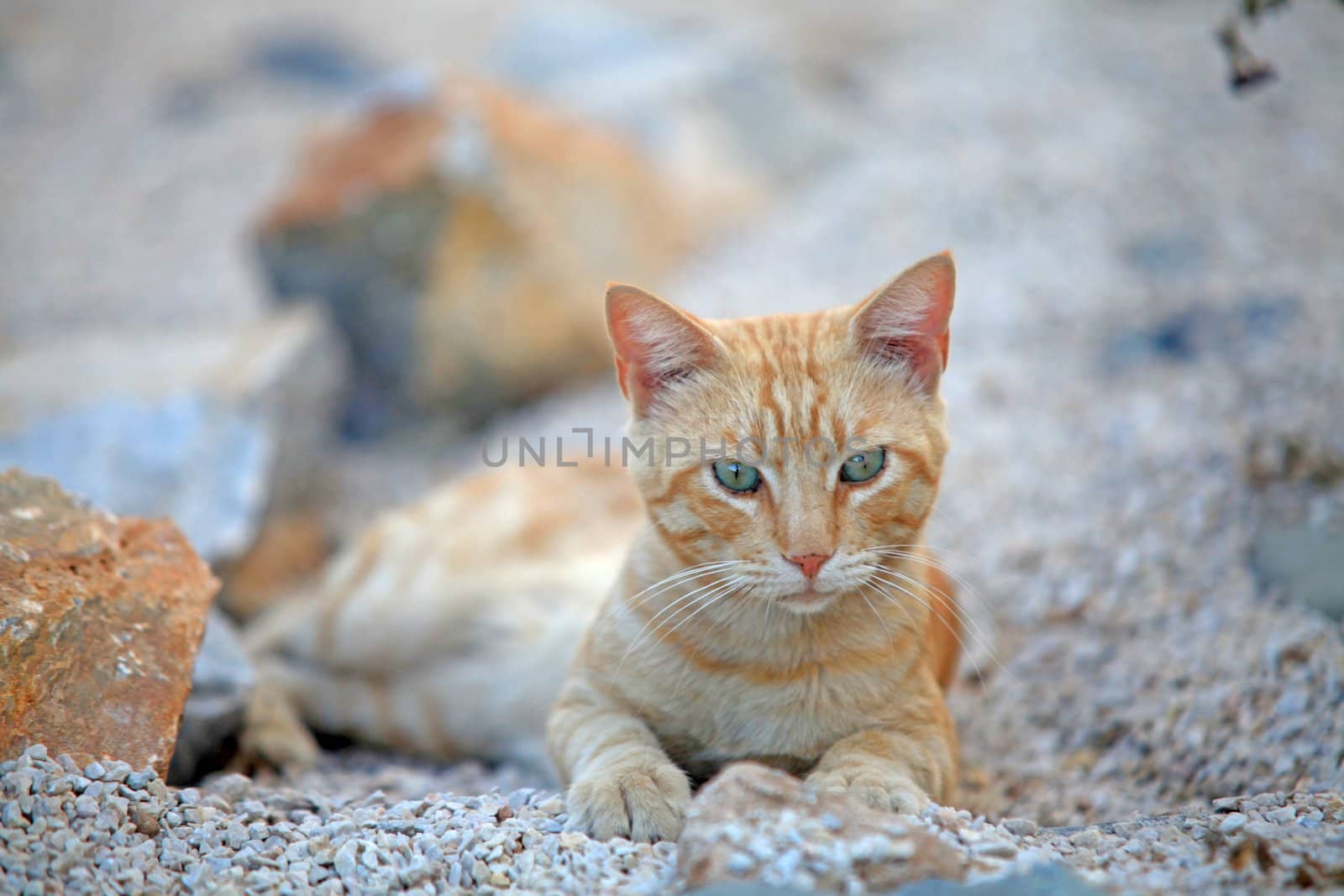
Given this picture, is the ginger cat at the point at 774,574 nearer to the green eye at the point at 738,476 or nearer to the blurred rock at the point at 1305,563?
the green eye at the point at 738,476

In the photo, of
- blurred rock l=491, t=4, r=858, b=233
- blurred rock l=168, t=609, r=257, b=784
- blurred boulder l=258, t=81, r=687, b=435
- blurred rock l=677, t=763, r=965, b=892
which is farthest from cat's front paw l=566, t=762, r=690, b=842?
blurred rock l=491, t=4, r=858, b=233

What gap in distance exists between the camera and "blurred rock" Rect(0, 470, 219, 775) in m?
2.46

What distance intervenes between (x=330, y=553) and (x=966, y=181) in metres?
4.78

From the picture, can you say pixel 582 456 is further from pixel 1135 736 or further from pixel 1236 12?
pixel 1236 12

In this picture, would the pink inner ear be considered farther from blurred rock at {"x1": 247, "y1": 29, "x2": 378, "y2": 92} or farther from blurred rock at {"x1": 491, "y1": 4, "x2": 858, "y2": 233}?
blurred rock at {"x1": 247, "y1": 29, "x2": 378, "y2": 92}

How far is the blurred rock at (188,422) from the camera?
4426 millimetres

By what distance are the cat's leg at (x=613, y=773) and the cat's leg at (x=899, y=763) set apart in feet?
1.02

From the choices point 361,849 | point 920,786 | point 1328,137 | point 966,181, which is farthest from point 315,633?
point 1328,137

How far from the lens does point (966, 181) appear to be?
7.23 m

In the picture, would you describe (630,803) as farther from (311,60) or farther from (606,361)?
(311,60)

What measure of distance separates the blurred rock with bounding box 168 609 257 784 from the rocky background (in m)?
0.02

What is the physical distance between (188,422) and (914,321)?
11.3 ft

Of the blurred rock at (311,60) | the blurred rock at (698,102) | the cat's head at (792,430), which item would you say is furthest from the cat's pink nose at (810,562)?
the blurred rock at (311,60)

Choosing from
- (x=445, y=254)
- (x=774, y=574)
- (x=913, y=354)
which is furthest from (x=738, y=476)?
(x=445, y=254)
